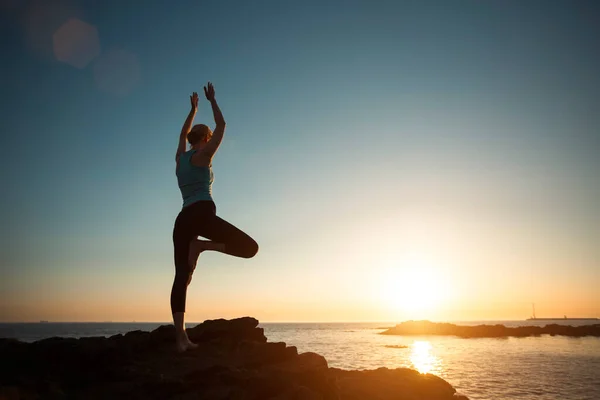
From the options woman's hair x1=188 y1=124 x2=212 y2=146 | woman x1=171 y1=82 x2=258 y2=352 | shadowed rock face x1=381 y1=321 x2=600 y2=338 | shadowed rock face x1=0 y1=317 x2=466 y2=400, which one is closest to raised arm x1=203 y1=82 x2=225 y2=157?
woman x1=171 y1=82 x2=258 y2=352

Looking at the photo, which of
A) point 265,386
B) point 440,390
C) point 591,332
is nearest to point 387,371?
point 440,390

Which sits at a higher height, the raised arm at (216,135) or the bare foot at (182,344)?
the raised arm at (216,135)

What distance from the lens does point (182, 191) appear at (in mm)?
5512

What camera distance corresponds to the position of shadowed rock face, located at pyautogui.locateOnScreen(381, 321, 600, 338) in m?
102

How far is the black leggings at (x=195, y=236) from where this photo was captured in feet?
17.5

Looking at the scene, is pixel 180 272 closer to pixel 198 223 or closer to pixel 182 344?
pixel 198 223

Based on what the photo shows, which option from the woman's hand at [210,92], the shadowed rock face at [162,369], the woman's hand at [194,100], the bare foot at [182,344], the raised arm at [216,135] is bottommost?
the shadowed rock face at [162,369]

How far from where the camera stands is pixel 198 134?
5.68 m

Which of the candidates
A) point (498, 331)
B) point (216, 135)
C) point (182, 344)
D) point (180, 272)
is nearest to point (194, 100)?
point (216, 135)

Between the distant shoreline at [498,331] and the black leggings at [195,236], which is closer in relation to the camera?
the black leggings at [195,236]

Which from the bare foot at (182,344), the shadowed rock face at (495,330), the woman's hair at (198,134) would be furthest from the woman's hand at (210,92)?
the shadowed rock face at (495,330)

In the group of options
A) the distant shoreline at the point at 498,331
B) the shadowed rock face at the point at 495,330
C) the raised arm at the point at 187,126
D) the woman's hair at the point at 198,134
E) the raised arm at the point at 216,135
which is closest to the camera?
the raised arm at the point at 216,135

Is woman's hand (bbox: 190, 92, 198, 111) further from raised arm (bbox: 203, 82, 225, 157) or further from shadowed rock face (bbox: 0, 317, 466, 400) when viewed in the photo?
shadowed rock face (bbox: 0, 317, 466, 400)

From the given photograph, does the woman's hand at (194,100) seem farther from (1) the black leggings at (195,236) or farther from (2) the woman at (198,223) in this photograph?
(1) the black leggings at (195,236)
